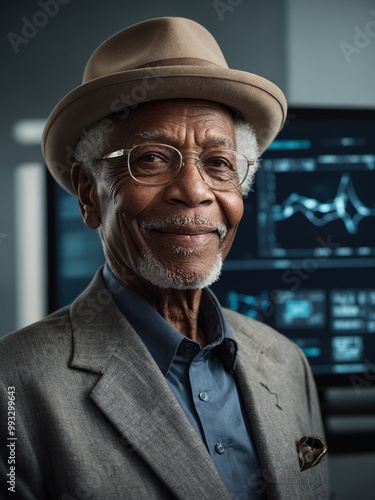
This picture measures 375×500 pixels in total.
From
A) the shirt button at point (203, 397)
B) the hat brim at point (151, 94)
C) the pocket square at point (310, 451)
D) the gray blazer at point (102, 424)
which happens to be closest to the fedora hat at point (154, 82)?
the hat brim at point (151, 94)

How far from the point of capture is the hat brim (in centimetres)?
106

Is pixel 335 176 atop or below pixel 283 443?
atop

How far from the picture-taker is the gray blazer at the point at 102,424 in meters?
0.95

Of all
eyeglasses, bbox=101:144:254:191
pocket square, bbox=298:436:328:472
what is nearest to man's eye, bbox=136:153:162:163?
eyeglasses, bbox=101:144:254:191

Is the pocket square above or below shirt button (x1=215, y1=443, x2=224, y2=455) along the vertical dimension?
below

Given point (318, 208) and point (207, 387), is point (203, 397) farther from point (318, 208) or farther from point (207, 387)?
point (318, 208)

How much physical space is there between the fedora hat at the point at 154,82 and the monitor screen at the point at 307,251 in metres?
0.59

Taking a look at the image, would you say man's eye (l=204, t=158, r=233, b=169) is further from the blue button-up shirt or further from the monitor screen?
the monitor screen

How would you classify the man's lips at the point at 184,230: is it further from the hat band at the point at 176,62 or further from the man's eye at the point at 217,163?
the hat band at the point at 176,62

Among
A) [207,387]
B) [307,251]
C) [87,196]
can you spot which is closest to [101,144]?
[87,196]

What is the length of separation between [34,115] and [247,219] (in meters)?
0.82

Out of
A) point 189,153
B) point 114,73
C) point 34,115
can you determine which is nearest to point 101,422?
point 189,153

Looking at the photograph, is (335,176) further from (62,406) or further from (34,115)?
(62,406)

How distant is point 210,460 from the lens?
0.99 metres
